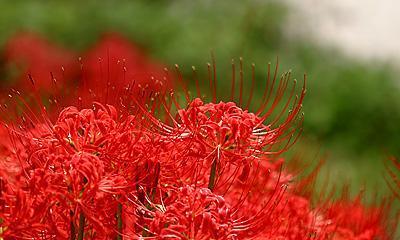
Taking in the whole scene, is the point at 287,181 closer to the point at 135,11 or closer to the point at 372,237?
the point at 372,237

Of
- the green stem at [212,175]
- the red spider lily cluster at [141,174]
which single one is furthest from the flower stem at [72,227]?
the green stem at [212,175]

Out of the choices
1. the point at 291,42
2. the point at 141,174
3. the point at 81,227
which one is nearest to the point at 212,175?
the point at 141,174

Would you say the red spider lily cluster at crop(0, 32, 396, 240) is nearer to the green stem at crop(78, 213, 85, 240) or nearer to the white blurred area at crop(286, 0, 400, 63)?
the green stem at crop(78, 213, 85, 240)

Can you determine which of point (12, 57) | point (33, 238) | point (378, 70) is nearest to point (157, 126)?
point (33, 238)

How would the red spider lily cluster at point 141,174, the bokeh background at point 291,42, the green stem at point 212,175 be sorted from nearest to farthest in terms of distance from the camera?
the red spider lily cluster at point 141,174 < the green stem at point 212,175 < the bokeh background at point 291,42

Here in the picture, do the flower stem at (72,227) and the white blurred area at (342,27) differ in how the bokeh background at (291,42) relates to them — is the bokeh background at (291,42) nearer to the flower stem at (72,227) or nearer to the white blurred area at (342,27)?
the white blurred area at (342,27)

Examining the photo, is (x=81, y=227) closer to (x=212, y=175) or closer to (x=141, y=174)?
(x=141, y=174)
